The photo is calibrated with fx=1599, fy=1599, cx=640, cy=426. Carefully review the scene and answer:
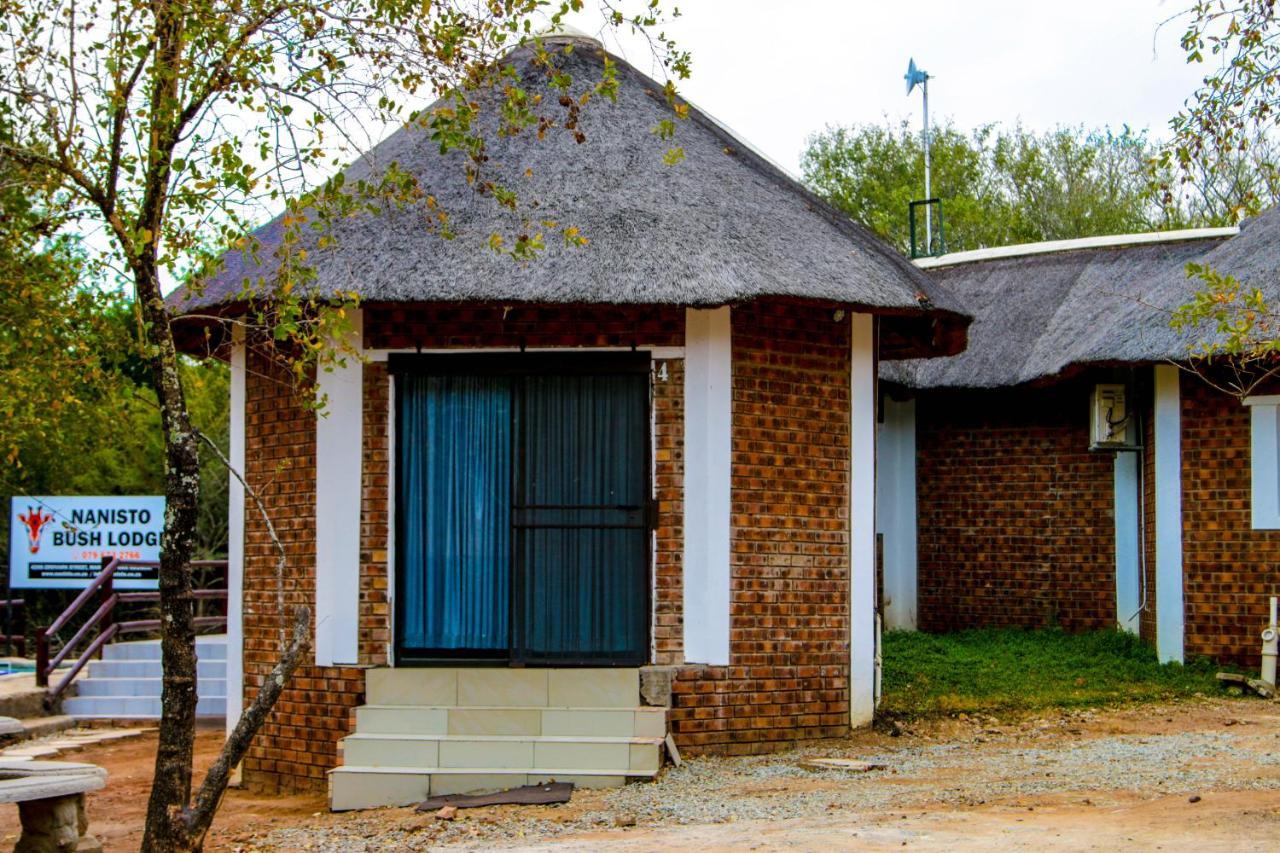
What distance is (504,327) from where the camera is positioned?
33.4 ft

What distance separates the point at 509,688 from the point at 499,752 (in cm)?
55

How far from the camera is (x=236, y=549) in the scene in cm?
1093

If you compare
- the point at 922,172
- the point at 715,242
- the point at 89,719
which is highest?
the point at 922,172

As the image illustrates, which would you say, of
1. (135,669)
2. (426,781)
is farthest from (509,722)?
(135,669)

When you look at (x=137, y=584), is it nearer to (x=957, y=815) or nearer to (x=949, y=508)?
(x=949, y=508)

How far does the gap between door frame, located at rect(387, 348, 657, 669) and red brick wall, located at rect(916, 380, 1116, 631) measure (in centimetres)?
599

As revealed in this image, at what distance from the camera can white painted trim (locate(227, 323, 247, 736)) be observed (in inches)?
426

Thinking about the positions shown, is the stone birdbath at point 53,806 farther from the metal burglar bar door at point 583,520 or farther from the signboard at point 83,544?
the signboard at point 83,544

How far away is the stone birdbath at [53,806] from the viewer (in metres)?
7.81

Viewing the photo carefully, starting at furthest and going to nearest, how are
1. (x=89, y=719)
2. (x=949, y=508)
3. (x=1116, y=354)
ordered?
(x=949, y=508) → (x=89, y=719) → (x=1116, y=354)

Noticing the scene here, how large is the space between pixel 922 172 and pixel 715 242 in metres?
28.0

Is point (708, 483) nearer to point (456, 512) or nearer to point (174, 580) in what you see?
point (456, 512)

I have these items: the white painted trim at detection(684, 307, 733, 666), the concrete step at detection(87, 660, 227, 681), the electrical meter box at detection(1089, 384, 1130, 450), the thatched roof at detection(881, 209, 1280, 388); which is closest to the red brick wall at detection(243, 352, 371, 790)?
the white painted trim at detection(684, 307, 733, 666)

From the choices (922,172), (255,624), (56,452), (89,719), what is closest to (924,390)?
(255,624)
